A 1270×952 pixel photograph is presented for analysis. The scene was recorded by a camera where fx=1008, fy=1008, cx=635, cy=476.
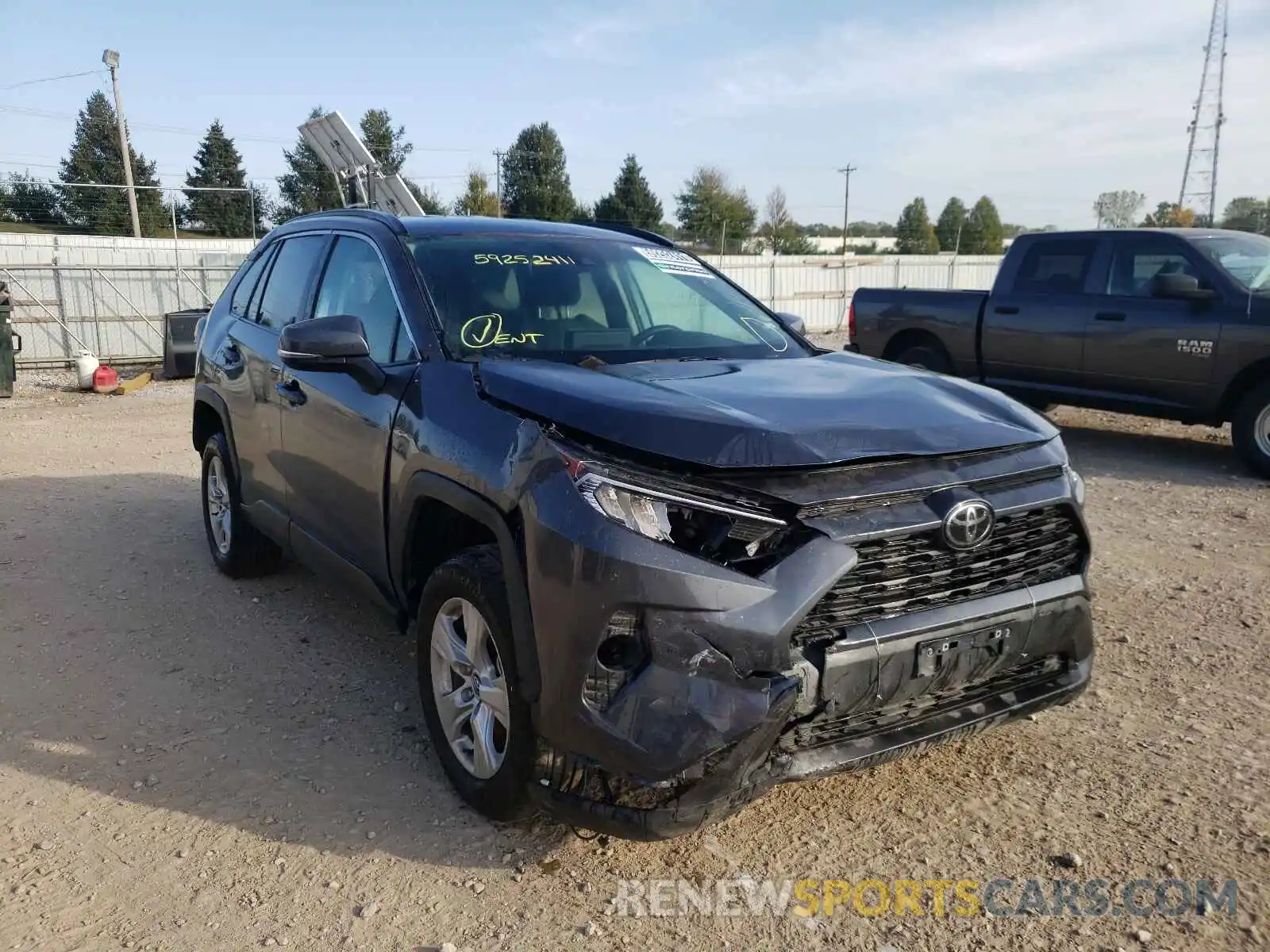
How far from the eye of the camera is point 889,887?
279 centimetres

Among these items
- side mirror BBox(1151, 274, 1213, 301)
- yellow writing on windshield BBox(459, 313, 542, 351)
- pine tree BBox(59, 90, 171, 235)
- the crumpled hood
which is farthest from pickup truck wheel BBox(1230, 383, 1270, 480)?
pine tree BBox(59, 90, 171, 235)

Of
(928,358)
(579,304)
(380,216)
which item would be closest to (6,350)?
(928,358)

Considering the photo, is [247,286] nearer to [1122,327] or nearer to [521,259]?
[521,259]

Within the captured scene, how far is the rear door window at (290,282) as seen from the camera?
15.1ft

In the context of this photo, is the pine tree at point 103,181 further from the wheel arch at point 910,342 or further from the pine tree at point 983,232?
the pine tree at point 983,232

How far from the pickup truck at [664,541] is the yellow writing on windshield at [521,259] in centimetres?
2

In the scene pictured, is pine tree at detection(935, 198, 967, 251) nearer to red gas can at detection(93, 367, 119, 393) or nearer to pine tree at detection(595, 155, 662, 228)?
pine tree at detection(595, 155, 662, 228)

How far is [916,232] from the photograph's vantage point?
6544 cm

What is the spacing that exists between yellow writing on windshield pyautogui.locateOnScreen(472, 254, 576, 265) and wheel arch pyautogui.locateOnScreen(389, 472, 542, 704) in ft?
3.45

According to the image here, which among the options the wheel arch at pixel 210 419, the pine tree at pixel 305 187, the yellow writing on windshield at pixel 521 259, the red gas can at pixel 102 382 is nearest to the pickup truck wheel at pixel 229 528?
the wheel arch at pixel 210 419

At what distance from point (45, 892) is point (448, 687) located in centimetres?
123

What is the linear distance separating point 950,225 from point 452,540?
73296 mm

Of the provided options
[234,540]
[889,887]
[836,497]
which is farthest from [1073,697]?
[234,540]

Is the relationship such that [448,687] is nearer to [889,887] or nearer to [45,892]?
[45,892]
